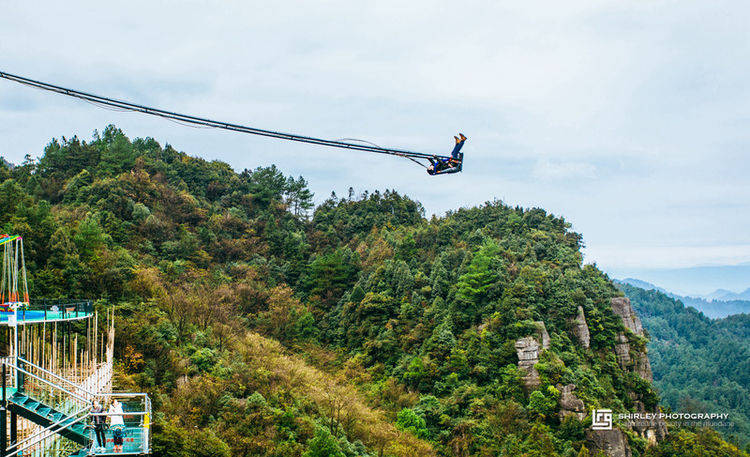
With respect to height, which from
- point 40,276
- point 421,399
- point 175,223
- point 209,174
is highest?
point 209,174

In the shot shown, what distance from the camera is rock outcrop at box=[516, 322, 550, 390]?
3634 centimetres

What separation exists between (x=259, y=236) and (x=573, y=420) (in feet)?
126

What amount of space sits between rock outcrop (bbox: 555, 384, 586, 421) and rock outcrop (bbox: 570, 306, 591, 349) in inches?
272

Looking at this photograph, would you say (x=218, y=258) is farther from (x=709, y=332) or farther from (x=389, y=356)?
(x=709, y=332)

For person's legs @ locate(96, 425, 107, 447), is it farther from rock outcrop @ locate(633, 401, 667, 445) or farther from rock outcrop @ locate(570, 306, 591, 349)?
rock outcrop @ locate(633, 401, 667, 445)

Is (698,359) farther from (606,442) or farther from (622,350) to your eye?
(606,442)

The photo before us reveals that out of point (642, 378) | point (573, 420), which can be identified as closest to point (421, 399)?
point (573, 420)

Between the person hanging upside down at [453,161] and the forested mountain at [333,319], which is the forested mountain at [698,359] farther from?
the person hanging upside down at [453,161]

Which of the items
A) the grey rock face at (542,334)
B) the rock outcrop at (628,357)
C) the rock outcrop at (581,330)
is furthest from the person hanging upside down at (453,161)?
the rock outcrop at (628,357)

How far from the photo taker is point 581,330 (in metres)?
40.6

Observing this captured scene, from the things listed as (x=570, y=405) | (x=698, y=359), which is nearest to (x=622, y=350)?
(x=570, y=405)

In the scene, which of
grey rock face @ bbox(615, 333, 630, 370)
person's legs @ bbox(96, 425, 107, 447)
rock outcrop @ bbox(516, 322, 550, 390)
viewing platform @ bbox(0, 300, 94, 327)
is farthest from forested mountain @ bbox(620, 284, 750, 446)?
viewing platform @ bbox(0, 300, 94, 327)

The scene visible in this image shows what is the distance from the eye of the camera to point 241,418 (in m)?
25.8

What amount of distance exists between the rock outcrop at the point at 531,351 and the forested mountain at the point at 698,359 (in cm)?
3334
